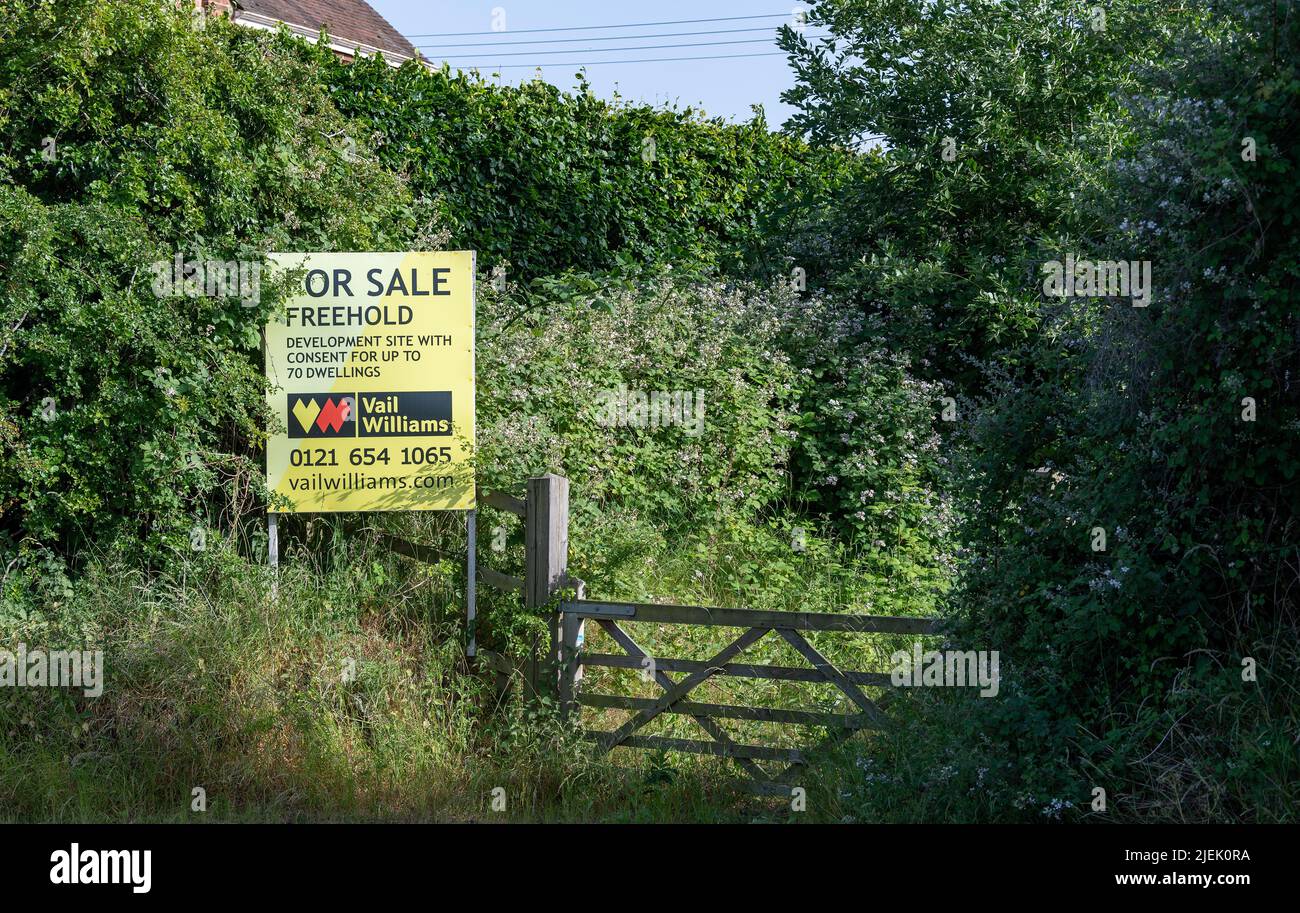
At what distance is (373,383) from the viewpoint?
A: 7.58 metres

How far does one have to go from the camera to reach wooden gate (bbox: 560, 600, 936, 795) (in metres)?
5.96

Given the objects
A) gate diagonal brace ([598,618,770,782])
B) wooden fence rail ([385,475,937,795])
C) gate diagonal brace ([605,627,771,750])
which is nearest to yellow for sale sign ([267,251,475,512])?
wooden fence rail ([385,475,937,795])

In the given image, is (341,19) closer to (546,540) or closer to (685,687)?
(546,540)

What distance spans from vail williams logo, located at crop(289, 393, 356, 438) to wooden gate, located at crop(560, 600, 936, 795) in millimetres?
2095

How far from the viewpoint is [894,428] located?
9617 mm

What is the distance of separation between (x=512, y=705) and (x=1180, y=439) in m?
4.07

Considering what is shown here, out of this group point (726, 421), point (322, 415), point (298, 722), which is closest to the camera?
point (298, 722)

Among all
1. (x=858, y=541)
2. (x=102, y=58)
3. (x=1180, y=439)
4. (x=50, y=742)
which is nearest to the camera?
(x=1180, y=439)

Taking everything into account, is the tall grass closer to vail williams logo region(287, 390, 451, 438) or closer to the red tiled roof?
vail williams logo region(287, 390, 451, 438)

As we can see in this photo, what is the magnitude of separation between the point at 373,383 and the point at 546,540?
177 centimetres

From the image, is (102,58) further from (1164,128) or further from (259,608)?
(1164,128)

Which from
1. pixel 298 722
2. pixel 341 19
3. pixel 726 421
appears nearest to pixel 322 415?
pixel 298 722

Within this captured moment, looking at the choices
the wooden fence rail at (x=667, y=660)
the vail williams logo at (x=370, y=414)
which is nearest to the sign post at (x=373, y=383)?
the vail williams logo at (x=370, y=414)

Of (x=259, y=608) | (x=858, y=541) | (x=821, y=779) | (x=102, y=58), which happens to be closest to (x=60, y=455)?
(x=259, y=608)
